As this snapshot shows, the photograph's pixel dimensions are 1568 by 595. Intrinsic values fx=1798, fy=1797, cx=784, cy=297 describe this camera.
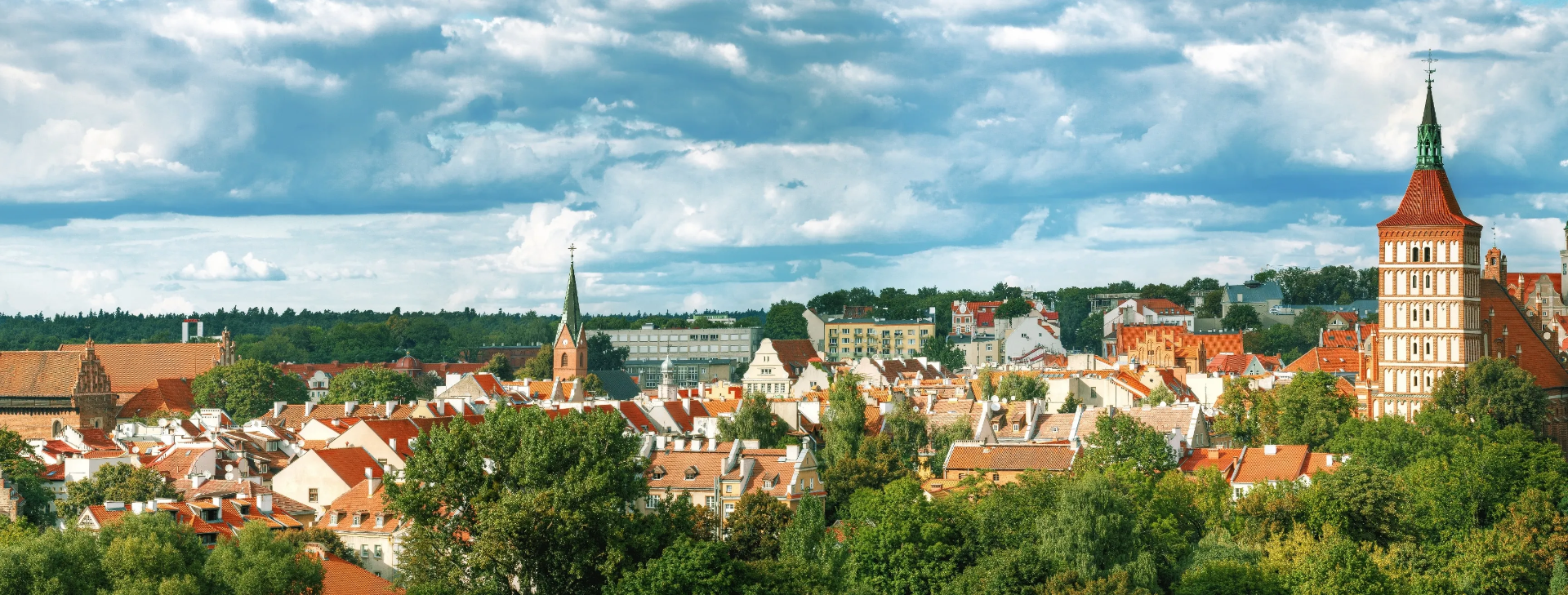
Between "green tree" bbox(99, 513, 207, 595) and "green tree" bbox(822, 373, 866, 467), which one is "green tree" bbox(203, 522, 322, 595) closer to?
"green tree" bbox(99, 513, 207, 595)

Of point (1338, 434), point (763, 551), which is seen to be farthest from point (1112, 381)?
point (763, 551)

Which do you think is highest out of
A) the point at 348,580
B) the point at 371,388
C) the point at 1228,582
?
the point at 371,388

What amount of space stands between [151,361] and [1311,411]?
9992 cm

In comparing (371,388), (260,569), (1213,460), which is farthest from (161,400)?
(260,569)

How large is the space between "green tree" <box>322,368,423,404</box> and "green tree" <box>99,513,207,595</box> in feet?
257

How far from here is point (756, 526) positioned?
6228 cm

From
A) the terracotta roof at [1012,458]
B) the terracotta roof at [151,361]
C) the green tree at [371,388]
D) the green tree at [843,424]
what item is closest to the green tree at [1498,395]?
the terracotta roof at [1012,458]

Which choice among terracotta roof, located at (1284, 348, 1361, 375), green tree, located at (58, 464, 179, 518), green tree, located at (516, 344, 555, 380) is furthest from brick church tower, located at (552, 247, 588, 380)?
green tree, located at (58, 464, 179, 518)

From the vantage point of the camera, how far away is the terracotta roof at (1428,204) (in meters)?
96.4

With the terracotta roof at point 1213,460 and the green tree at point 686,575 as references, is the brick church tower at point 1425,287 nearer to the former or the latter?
the terracotta roof at point 1213,460

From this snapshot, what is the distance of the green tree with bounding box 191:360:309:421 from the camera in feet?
438

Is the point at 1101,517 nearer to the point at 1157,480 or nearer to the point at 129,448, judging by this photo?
the point at 1157,480

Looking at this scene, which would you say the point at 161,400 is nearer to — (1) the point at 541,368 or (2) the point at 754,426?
(1) the point at 541,368

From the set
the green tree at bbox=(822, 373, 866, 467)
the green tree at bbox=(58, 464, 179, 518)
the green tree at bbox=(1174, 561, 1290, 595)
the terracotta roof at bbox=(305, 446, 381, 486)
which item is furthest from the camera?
the green tree at bbox=(822, 373, 866, 467)
